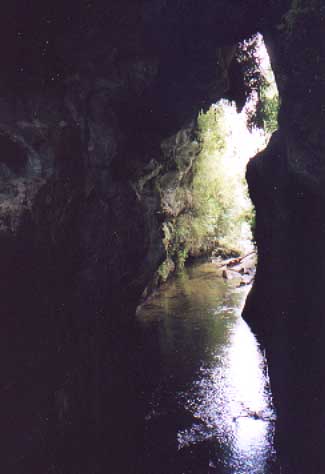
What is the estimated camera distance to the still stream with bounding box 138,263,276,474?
22.8ft

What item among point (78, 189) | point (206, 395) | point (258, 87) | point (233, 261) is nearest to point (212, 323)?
point (206, 395)

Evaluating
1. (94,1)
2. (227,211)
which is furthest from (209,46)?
(227,211)

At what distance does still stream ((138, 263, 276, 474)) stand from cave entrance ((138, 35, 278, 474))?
0.9 inches

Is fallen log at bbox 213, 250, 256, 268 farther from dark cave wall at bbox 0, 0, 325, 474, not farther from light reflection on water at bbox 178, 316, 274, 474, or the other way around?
light reflection on water at bbox 178, 316, 274, 474

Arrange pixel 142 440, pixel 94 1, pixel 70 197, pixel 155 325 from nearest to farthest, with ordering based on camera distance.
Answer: pixel 142 440 → pixel 94 1 → pixel 70 197 → pixel 155 325

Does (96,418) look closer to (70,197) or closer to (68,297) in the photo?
(68,297)

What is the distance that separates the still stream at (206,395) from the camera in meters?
6.94

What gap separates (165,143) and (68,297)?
23.0 ft

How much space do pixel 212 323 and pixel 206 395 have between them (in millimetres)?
4553

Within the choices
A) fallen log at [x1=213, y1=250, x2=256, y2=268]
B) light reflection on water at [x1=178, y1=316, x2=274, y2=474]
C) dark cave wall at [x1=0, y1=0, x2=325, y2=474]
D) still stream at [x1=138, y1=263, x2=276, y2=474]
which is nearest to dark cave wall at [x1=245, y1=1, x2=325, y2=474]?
dark cave wall at [x1=0, y1=0, x2=325, y2=474]

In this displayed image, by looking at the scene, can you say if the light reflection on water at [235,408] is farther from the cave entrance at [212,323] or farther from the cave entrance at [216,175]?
the cave entrance at [216,175]

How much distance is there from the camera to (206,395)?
29.6 feet

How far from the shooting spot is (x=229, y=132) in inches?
834

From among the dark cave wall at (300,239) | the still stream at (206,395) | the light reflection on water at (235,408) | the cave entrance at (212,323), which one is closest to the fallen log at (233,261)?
the cave entrance at (212,323)
